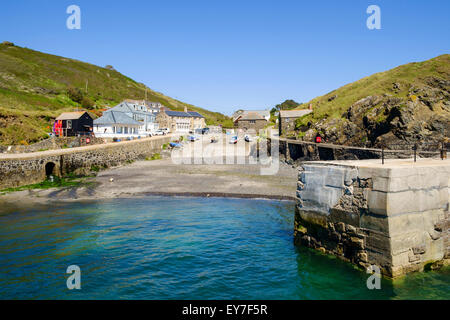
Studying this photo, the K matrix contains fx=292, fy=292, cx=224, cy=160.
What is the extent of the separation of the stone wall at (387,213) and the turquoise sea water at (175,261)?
0.66 metres

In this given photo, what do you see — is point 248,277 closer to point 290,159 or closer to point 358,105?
point 290,159

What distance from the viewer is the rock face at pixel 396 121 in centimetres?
3394

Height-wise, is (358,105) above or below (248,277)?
above

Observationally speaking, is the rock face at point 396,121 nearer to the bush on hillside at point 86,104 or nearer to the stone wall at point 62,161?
the stone wall at point 62,161

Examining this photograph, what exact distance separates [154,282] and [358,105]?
138 ft

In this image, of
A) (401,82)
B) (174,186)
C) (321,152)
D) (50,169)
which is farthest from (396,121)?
(50,169)

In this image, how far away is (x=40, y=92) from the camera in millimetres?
90562

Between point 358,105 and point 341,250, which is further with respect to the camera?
point 358,105

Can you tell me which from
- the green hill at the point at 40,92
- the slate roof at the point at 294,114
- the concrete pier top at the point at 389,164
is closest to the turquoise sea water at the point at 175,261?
the concrete pier top at the point at 389,164

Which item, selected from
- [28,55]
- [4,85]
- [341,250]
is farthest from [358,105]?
[28,55]

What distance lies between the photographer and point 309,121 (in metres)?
51.5

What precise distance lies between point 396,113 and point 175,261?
34761 mm
